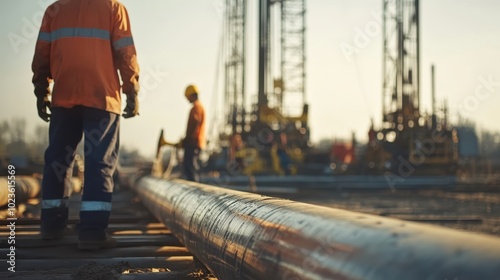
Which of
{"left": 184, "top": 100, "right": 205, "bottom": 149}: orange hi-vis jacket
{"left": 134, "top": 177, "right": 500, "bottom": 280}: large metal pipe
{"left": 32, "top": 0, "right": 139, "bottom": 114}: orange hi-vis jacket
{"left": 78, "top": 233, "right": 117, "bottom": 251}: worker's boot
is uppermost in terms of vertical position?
{"left": 32, "top": 0, "right": 139, "bottom": 114}: orange hi-vis jacket

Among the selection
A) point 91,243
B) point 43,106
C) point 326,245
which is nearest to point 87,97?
point 43,106

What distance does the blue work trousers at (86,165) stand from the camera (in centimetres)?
342

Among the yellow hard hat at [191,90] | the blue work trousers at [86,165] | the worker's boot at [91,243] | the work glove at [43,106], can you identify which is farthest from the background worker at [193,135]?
the worker's boot at [91,243]

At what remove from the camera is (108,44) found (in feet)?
11.7

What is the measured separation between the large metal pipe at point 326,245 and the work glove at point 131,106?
4.04 ft

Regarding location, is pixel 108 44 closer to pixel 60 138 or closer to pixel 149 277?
pixel 60 138

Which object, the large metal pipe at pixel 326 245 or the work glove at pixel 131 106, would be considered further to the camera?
the work glove at pixel 131 106

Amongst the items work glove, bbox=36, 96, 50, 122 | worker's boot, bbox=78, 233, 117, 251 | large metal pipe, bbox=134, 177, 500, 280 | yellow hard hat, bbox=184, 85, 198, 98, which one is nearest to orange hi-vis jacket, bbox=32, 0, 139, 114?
work glove, bbox=36, 96, 50, 122

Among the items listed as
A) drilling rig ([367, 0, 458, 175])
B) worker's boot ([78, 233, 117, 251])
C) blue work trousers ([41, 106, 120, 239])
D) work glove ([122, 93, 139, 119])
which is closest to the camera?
worker's boot ([78, 233, 117, 251])

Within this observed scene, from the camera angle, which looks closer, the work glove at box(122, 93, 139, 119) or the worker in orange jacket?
the worker in orange jacket

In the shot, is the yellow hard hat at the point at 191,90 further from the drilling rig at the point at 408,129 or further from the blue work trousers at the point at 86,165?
the drilling rig at the point at 408,129

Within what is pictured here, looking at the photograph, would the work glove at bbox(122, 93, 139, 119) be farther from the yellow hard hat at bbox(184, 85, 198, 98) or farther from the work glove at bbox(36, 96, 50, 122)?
the yellow hard hat at bbox(184, 85, 198, 98)

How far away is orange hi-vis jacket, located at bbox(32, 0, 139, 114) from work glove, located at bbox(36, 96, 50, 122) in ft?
1.10

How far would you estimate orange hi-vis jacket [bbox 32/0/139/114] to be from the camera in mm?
3480
